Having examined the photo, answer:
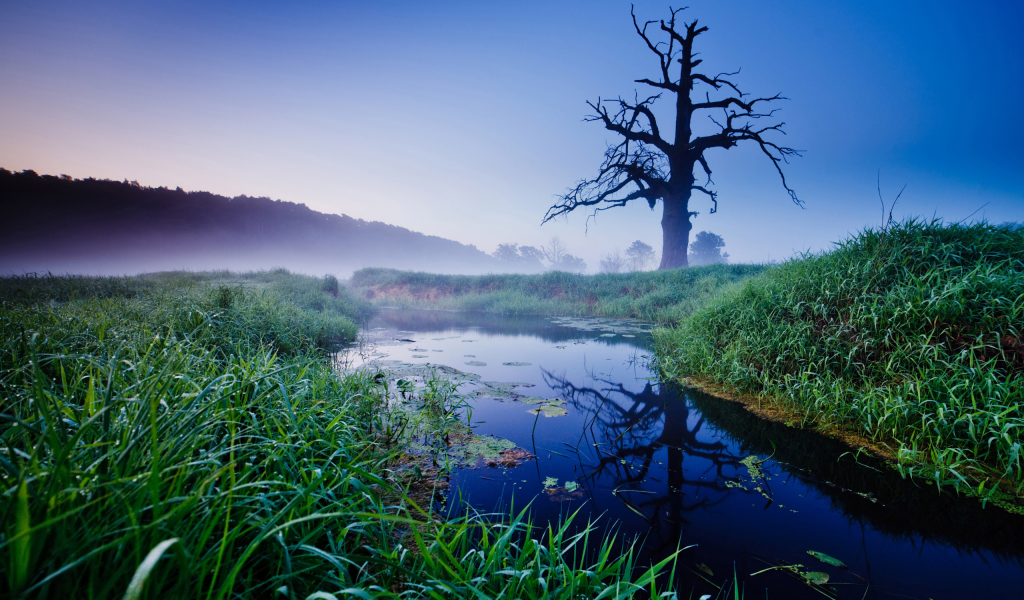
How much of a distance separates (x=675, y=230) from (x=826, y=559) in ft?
51.7

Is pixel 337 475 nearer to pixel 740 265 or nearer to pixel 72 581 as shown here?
pixel 72 581

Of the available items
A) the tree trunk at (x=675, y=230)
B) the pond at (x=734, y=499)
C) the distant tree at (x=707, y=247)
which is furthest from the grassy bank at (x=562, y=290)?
the distant tree at (x=707, y=247)

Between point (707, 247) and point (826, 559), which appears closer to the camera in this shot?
point (826, 559)

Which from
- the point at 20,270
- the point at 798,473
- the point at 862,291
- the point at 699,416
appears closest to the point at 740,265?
Answer: the point at 862,291

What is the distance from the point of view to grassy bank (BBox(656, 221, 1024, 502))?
278 cm

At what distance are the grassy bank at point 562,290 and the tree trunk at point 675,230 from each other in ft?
7.10

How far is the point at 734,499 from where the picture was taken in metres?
2.54

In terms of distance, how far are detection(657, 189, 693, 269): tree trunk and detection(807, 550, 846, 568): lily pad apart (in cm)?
1547

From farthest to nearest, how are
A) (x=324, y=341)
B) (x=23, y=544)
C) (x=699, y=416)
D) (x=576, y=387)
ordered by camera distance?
(x=324, y=341), (x=576, y=387), (x=699, y=416), (x=23, y=544)

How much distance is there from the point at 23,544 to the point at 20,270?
1463cm

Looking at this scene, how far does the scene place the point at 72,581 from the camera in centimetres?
83

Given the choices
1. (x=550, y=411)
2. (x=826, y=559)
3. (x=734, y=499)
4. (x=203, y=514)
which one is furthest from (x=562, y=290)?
(x=203, y=514)

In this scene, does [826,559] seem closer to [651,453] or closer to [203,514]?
[651,453]

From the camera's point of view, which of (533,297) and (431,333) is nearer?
(431,333)
